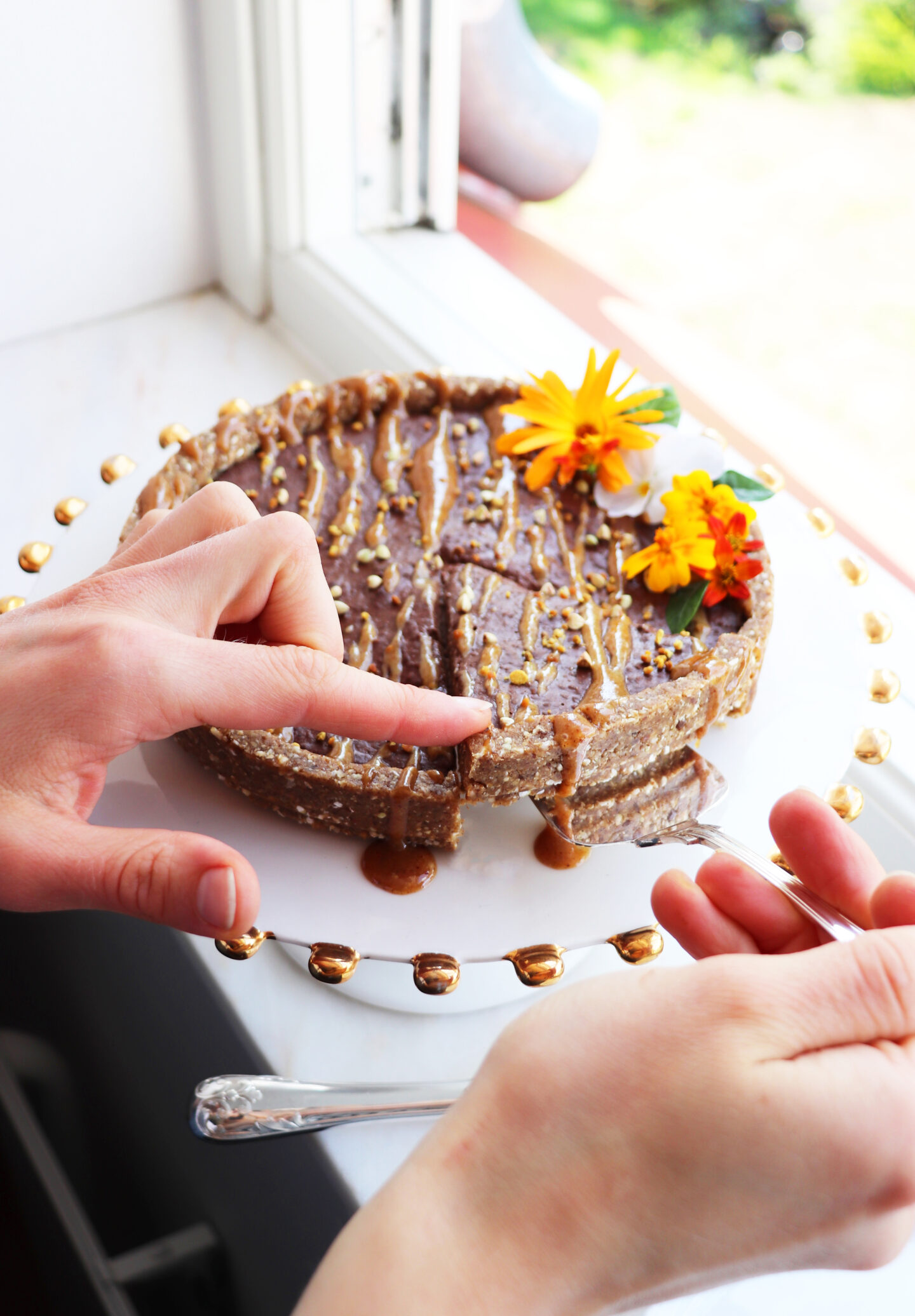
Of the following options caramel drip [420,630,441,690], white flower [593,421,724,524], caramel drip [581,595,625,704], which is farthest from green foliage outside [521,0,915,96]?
caramel drip [420,630,441,690]

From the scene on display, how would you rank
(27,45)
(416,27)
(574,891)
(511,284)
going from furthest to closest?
1. (511,284)
2. (416,27)
3. (27,45)
4. (574,891)

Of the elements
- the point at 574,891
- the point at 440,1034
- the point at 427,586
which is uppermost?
the point at 427,586

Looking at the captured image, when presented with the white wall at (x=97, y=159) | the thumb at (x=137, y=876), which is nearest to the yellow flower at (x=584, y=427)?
the thumb at (x=137, y=876)

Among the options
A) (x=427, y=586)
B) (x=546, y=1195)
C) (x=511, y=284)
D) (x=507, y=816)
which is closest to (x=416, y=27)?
(x=511, y=284)

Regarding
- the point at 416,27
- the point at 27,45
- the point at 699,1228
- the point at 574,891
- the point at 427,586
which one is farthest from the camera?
the point at 416,27

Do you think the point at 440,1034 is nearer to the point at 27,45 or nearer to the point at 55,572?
the point at 55,572

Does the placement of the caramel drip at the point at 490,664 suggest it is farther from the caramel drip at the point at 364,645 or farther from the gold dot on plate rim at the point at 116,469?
the gold dot on plate rim at the point at 116,469

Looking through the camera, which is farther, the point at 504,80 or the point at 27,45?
the point at 504,80
